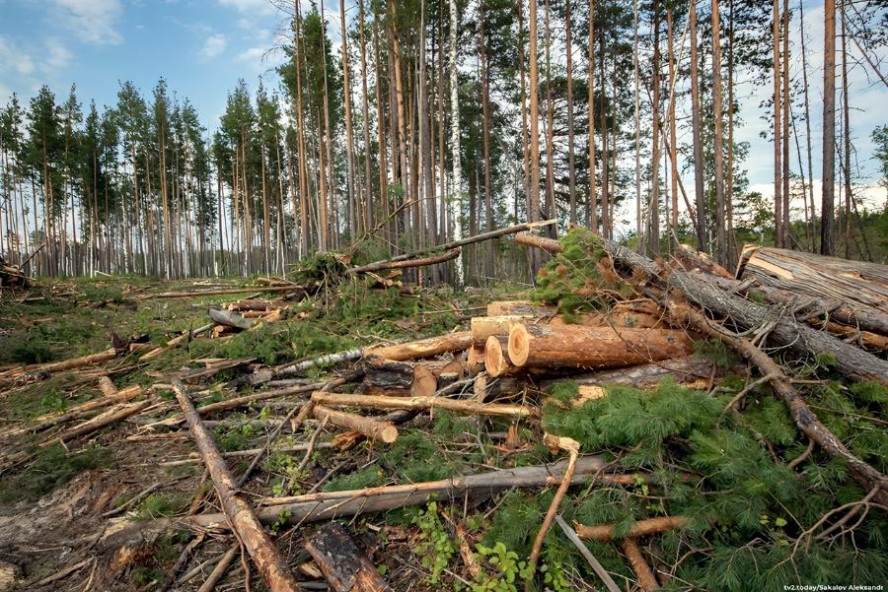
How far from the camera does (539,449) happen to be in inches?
117

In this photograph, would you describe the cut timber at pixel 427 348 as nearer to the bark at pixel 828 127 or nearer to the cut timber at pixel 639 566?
the cut timber at pixel 639 566

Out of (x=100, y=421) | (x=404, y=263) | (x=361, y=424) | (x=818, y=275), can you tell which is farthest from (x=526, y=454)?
(x=404, y=263)

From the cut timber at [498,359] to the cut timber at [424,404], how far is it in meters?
0.33

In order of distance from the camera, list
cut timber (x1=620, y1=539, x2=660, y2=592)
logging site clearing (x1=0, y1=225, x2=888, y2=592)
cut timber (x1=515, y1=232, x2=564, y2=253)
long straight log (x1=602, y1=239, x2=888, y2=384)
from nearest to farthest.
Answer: cut timber (x1=620, y1=539, x2=660, y2=592)
logging site clearing (x1=0, y1=225, x2=888, y2=592)
long straight log (x1=602, y1=239, x2=888, y2=384)
cut timber (x1=515, y1=232, x2=564, y2=253)

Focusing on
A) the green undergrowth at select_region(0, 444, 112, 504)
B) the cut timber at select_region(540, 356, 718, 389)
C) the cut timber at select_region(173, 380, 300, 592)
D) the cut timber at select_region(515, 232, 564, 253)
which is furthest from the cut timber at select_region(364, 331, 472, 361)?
the green undergrowth at select_region(0, 444, 112, 504)

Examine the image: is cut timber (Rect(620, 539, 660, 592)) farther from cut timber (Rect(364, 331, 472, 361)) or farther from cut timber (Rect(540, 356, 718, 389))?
cut timber (Rect(364, 331, 472, 361))

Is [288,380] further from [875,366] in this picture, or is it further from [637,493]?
[875,366]

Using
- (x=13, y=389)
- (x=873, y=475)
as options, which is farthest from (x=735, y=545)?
(x=13, y=389)

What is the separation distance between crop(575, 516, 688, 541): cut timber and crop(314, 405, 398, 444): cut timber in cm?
143

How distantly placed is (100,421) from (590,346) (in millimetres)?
5090

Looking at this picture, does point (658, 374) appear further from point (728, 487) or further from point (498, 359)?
point (498, 359)

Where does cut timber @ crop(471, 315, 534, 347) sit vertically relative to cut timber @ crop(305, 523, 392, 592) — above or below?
above

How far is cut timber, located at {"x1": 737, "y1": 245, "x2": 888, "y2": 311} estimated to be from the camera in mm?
3969

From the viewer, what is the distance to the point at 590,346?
3.46 metres
